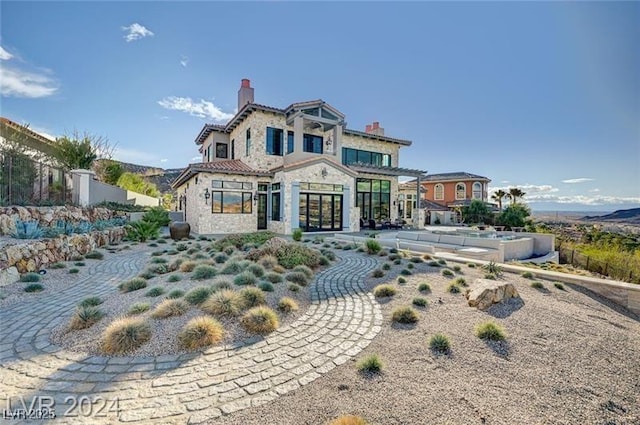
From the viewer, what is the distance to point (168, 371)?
326 cm

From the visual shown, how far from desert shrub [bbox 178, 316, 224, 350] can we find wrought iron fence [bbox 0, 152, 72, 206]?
10322 mm

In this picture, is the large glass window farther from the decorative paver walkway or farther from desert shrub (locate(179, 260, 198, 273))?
the decorative paver walkway

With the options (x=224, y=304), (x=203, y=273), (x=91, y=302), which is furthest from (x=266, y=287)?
(x=91, y=302)

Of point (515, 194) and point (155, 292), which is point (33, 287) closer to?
point (155, 292)

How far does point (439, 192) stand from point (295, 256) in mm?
37418

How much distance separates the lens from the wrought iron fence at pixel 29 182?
9477 millimetres

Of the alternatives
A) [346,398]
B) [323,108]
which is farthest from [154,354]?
[323,108]

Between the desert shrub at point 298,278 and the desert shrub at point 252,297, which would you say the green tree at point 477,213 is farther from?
the desert shrub at point 252,297

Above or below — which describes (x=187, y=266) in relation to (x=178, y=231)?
below

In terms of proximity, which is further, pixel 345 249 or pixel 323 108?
pixel 323 108

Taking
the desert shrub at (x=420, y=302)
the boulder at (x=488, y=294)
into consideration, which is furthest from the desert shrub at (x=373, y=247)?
the desert shrub at (x=420, y=302)

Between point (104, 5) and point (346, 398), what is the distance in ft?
45.1

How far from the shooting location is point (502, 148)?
2550cm

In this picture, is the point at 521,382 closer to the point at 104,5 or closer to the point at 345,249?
the point at 345,249
